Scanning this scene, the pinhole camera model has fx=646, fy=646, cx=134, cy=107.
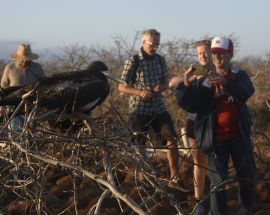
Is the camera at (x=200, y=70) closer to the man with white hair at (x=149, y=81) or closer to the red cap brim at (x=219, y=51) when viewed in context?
the red cap brim at (x=219, y=51)

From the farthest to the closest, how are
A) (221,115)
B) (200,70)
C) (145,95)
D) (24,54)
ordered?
1. (24,54)
2. (145,95)
3. (221,115)
4. (200,70)

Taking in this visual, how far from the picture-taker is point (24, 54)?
17.7 feet

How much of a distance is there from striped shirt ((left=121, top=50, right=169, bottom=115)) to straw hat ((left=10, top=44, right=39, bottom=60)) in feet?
3.40

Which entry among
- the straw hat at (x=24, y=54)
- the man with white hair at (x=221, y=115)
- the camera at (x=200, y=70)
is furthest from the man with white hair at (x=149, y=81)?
the straw hat at (x=24, y=54)

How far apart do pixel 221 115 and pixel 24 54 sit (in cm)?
214

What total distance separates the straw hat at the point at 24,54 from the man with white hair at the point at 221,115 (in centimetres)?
193

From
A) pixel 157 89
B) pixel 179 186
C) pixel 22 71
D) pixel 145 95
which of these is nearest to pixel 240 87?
pixel 145 95

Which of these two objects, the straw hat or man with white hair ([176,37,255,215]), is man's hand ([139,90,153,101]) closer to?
man with white hair ([176,37,255,215])

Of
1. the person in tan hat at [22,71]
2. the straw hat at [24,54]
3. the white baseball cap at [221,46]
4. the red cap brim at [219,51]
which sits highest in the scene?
the white baseball cap at [221,46]

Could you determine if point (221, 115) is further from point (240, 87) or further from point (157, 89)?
point (157, 89)

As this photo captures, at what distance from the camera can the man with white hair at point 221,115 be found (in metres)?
3.79

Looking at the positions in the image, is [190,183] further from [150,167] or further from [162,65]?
[150,167]

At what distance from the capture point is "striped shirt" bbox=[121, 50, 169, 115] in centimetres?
471

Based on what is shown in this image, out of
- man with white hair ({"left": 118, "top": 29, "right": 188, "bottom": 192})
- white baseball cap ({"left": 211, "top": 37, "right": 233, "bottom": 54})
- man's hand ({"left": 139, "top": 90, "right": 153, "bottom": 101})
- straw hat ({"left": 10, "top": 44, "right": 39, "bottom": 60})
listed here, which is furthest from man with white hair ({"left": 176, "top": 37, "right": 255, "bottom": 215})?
straw hat ({"left": 10, "top": 44, "right": 39, "bottom": 60})
